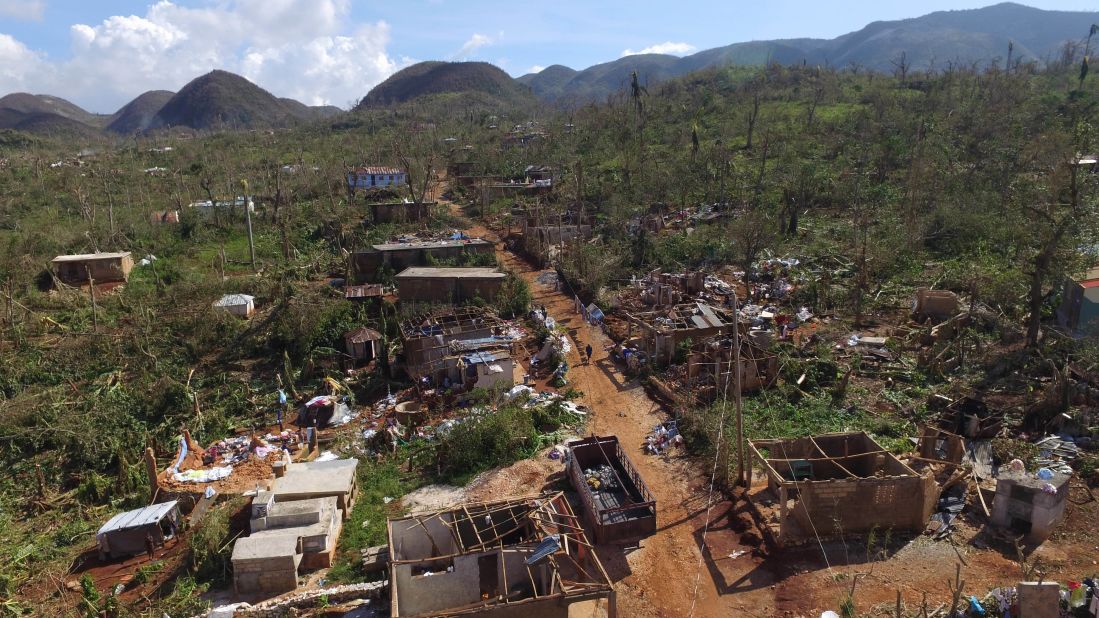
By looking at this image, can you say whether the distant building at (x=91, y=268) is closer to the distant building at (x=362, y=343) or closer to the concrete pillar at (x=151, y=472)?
the distant building at (x=362, y=343)

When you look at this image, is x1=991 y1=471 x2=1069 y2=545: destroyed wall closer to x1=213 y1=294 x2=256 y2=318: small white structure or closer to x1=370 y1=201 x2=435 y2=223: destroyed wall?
x1=213 y1=294 x2=256 y2=318: small white structure

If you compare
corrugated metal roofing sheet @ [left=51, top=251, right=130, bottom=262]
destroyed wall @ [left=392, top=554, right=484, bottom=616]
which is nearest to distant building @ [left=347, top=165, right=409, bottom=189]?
corrugated metal roofing sheet @ [left=51, top=251, right=130, bottom=262]

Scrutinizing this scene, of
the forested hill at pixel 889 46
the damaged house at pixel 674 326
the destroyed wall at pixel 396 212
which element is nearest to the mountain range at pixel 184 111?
the forested hill at pixel 889 46

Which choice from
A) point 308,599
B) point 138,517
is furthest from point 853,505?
point 138,517

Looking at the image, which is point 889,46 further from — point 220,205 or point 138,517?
point 138,517

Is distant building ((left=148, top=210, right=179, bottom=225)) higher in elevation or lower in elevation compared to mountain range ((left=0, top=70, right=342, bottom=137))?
lower

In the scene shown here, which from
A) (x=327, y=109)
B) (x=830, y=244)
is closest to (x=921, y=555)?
(x=830, y=244)

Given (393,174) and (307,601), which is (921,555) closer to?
(307,601)
